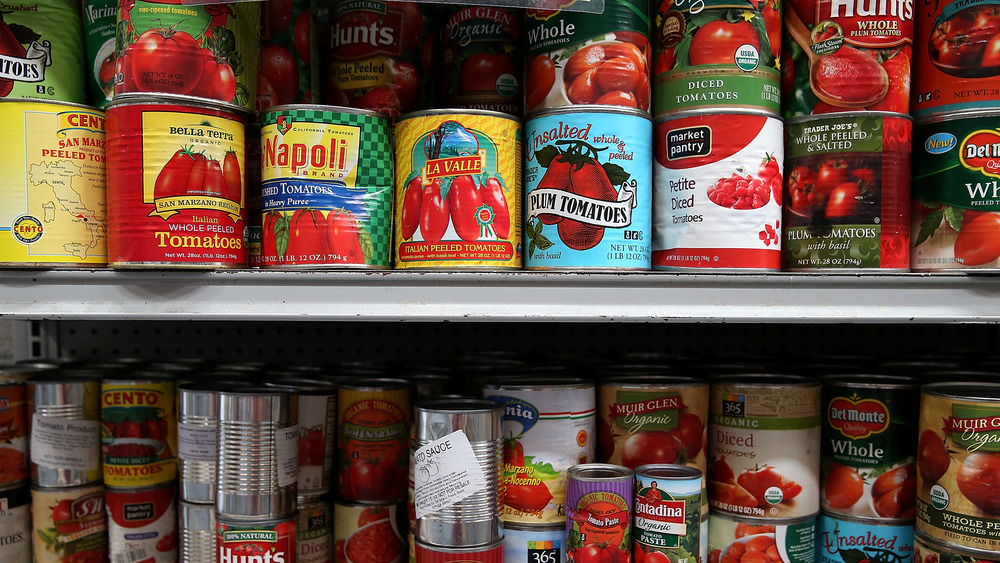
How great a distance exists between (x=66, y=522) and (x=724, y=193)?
1438 mm

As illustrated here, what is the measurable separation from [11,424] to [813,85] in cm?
170

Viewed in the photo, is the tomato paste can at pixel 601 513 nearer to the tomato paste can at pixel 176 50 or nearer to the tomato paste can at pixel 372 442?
the tomato paste can at pixel 372 442

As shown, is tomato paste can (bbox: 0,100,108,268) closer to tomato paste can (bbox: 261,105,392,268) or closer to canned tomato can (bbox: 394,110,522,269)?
tomato paste can (bbox: 261,105,392,268)

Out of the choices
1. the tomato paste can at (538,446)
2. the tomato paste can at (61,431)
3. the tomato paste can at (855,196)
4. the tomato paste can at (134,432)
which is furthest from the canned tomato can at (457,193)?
the tomato paste can at (61,431)

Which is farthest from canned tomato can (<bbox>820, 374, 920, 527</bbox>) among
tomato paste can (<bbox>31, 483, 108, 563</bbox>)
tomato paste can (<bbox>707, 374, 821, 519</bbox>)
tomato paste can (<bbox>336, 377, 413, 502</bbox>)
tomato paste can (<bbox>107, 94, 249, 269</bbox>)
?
tomato paste can (<bbox>31, 483, 108, 563</bbox>)

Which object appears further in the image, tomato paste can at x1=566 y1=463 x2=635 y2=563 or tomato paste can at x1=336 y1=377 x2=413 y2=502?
tomato paste can at x1=336 y1=377 x2=413 y2=502

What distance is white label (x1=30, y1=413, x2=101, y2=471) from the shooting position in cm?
131

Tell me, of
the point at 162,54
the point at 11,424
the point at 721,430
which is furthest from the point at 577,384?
the point at 11,424

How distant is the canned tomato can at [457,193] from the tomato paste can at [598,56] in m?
0.12

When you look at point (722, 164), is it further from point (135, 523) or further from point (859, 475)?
point (135, 523)

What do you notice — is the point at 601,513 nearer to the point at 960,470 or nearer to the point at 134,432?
the point at 960,470

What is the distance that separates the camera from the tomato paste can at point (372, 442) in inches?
49.0

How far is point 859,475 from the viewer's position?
3.95 feet

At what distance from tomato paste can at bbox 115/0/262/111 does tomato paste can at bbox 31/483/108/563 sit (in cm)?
84
